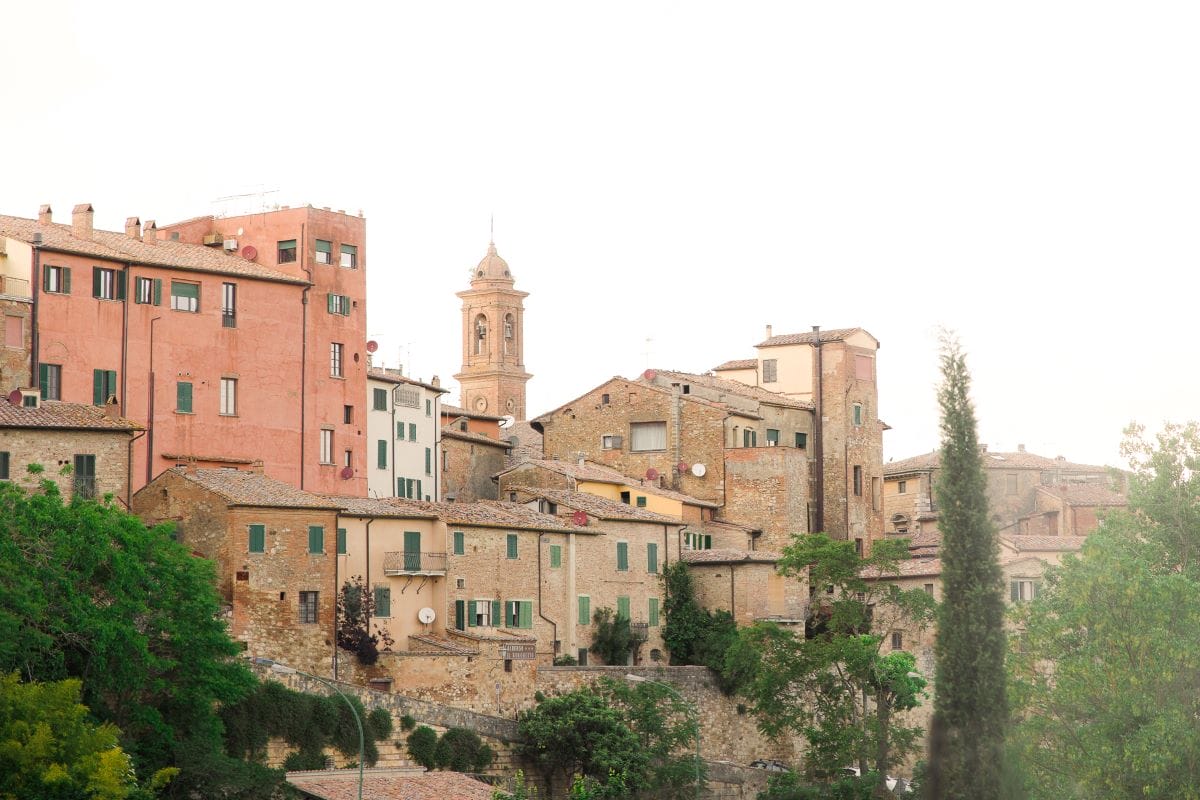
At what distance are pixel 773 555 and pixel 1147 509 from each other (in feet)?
92.1

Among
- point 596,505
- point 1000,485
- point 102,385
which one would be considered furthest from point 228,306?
point 1000,485

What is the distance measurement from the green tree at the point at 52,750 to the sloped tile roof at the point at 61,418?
31.3 ft

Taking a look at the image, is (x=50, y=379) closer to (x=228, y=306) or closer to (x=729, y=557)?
(x=228, y=306)

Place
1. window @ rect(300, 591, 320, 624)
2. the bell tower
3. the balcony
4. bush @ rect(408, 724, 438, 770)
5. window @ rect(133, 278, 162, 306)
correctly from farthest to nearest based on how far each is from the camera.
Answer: the bell tower
window @ rect(133, 278, 162, 306)
the balcony
window @ rect(300, 591, 320, 624)
bush @ rect(408, 724, 438, 770)

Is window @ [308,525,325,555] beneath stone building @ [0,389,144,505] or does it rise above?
beneath

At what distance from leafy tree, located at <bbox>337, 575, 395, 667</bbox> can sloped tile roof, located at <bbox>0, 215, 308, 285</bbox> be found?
1077 cm

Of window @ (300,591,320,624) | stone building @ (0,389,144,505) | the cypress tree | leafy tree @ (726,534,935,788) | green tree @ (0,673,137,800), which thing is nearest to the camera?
the cypress tree

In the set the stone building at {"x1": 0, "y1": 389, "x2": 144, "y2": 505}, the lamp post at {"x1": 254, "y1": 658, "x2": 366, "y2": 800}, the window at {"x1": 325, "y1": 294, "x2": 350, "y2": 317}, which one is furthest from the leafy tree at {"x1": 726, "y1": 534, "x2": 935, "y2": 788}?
the stone building at {"x1": 0, "y1": 389, "x2": 144, "y2": 505}

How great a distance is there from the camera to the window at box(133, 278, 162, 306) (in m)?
60.6

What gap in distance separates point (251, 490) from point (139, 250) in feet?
34.6

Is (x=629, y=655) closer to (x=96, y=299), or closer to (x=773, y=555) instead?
(x=773, y=555)

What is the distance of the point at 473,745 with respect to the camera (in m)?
56.5

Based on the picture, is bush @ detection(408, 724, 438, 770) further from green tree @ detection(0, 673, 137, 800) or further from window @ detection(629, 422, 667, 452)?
window @ detection(629, 422, 667, 452)

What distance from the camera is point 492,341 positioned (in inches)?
4673
